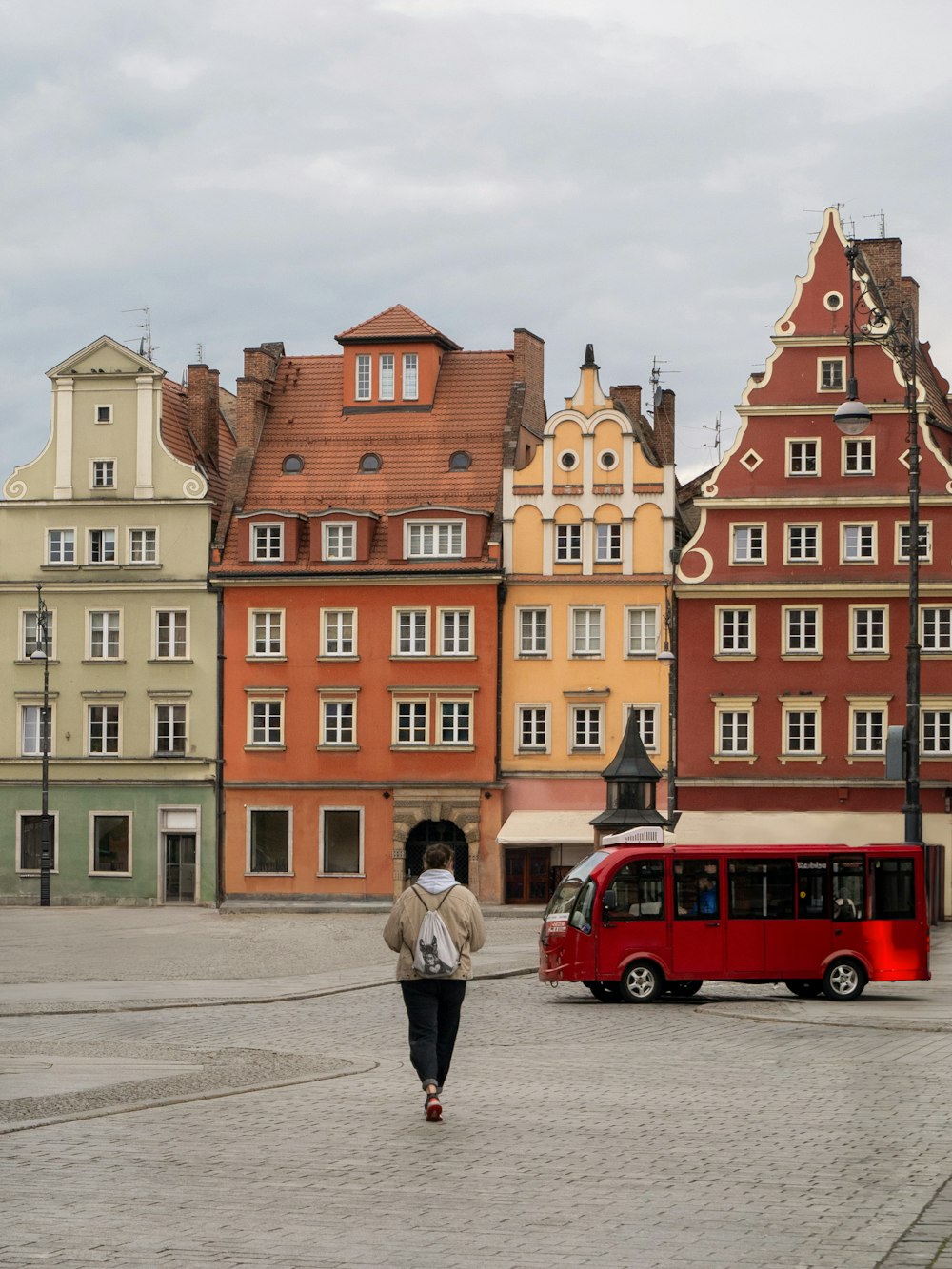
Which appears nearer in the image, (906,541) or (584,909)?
(584,909)

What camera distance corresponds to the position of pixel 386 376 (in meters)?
70.9

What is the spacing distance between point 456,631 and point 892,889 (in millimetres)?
36677

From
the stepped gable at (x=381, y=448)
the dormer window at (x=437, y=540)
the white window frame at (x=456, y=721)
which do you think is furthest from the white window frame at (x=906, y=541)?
the white window frame at (x=456, y=721)

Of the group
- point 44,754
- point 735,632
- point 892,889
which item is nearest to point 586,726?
point 735,632

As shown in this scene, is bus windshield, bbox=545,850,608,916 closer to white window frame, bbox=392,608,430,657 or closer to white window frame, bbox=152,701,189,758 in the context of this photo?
white window frame, bbox=392,608,430,657

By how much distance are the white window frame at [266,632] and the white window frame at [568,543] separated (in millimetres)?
9047

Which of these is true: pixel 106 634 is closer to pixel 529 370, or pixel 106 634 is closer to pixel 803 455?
pixel 529 370

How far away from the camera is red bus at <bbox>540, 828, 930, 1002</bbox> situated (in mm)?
29359

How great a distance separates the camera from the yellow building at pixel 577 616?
6475cm

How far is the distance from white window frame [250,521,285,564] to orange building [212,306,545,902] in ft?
0.20

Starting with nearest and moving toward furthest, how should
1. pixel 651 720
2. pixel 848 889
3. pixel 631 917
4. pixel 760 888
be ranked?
pixel 631 917 → pixel 760 888 → pixel 848 889 → pixel 651 720

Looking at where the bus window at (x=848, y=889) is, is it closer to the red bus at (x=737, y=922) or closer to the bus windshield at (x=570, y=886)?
the red bus at (x=737, y=922)

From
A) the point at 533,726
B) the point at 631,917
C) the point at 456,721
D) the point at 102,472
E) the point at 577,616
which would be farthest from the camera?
the point at 102,472

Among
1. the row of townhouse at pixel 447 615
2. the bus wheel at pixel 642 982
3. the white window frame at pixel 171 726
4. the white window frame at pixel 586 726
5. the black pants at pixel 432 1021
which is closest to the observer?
the black pants at pixel 432 1021
